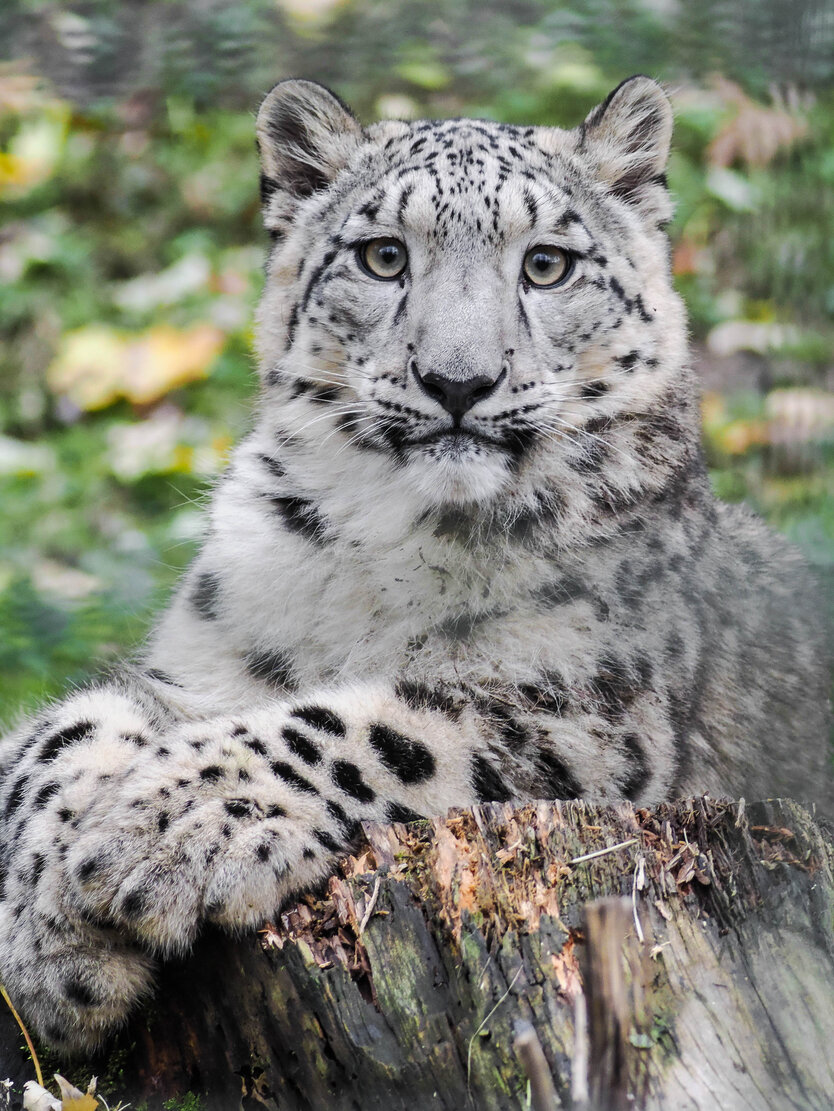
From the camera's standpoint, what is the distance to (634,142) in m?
4.25

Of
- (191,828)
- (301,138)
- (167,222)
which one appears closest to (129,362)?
(167,222)

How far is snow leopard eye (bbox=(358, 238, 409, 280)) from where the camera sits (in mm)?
3887

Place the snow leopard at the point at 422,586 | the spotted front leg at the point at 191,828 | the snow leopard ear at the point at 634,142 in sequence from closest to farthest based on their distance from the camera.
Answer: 1. the spotted front leg at the point at 191,828
2. the snow leopard at the point at 422,586
3. the snow leopard ear at the point at 634,142

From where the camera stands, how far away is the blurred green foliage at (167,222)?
7039mm

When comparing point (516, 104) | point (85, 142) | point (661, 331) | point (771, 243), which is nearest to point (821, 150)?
point (771, 243)

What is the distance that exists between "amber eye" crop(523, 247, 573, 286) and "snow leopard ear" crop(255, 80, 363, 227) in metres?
0.90

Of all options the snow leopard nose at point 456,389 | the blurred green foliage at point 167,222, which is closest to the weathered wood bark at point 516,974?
the snow leopard nose at point 456,389

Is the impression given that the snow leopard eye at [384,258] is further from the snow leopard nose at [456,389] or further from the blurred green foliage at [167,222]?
the blurred green foliage at [167,222]

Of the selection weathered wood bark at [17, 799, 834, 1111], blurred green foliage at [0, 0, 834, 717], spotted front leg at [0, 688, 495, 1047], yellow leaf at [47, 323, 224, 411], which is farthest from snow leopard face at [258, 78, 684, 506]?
yellow leaf at [47, 323, 224, 411]

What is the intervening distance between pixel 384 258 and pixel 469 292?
1.37 ft

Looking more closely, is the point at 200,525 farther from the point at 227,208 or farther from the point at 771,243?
the point at 227,208

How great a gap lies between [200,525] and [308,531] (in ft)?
1.93

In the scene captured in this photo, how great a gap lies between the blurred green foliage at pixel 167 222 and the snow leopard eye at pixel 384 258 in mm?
2417

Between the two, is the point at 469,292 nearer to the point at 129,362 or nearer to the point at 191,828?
the point at 191,828
